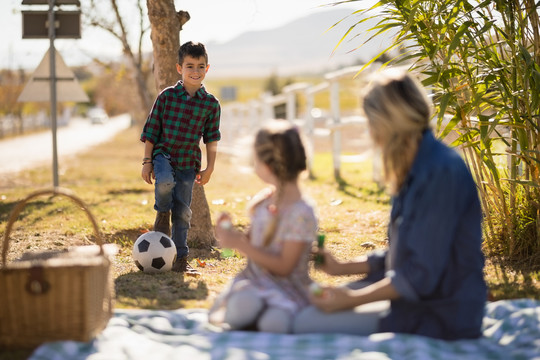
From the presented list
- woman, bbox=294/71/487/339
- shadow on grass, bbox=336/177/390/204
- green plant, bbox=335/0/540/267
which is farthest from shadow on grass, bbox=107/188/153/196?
woman, bbox=294/71/487/339

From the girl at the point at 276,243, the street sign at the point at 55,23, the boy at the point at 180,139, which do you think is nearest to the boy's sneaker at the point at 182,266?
the boy at the point at 180,139

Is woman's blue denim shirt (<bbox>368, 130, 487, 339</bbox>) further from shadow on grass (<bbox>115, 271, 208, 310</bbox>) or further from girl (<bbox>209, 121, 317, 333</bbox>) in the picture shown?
shadow on grass (<bbox>115, 271, 208, 310</bbox>)

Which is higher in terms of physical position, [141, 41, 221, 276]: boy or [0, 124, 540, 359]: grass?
[141, 41, 221, 276]: boy

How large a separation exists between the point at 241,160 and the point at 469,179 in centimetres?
1573

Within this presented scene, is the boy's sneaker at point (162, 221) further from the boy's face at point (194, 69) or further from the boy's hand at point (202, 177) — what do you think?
the boy's face at point (194, 69)

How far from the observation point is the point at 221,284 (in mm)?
4637

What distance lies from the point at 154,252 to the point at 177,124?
100cm

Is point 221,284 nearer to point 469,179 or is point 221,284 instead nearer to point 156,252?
point 156,252

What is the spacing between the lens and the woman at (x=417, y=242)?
9.20ft

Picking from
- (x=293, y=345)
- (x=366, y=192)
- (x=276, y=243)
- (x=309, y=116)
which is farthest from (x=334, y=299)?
(x=309, y=116)

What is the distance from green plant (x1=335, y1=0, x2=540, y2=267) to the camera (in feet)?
14.6

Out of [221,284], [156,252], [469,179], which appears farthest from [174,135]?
[469,179]

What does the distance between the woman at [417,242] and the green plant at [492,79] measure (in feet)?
5.00

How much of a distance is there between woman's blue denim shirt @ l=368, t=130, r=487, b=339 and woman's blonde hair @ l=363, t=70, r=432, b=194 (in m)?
0.06
